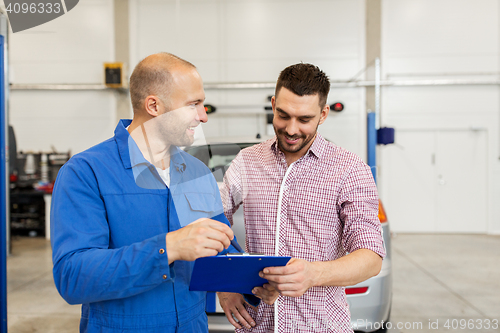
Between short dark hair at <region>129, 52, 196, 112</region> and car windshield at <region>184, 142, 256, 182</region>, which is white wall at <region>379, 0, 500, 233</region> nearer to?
car windshield at <region>184, 142, 256, 182</region>

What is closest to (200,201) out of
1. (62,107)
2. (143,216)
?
(143,216)

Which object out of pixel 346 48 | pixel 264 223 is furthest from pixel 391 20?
pixel 264 223

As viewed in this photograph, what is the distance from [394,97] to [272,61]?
7.57ft

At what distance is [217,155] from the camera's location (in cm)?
132

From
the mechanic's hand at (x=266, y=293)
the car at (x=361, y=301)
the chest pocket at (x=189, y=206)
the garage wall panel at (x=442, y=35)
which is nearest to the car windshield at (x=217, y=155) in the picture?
the car at (x=361, y=301)

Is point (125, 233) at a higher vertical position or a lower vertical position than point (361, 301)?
higher

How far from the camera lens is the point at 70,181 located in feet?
2.52

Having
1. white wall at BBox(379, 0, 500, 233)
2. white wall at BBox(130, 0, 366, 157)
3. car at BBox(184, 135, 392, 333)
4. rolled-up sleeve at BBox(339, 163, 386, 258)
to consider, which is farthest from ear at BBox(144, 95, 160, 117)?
white wall at BBox(379, 0, 500, 233)

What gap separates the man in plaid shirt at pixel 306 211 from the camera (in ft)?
3.10

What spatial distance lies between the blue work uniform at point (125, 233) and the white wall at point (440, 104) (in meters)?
6.11

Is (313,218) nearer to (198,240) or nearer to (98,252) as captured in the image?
(198,240)

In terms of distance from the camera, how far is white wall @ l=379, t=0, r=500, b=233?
6277 mm

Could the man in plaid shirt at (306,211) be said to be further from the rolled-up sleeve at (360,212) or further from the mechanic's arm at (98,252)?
the mechanic's arm at (98,252)

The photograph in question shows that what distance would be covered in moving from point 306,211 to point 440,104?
6.31m
